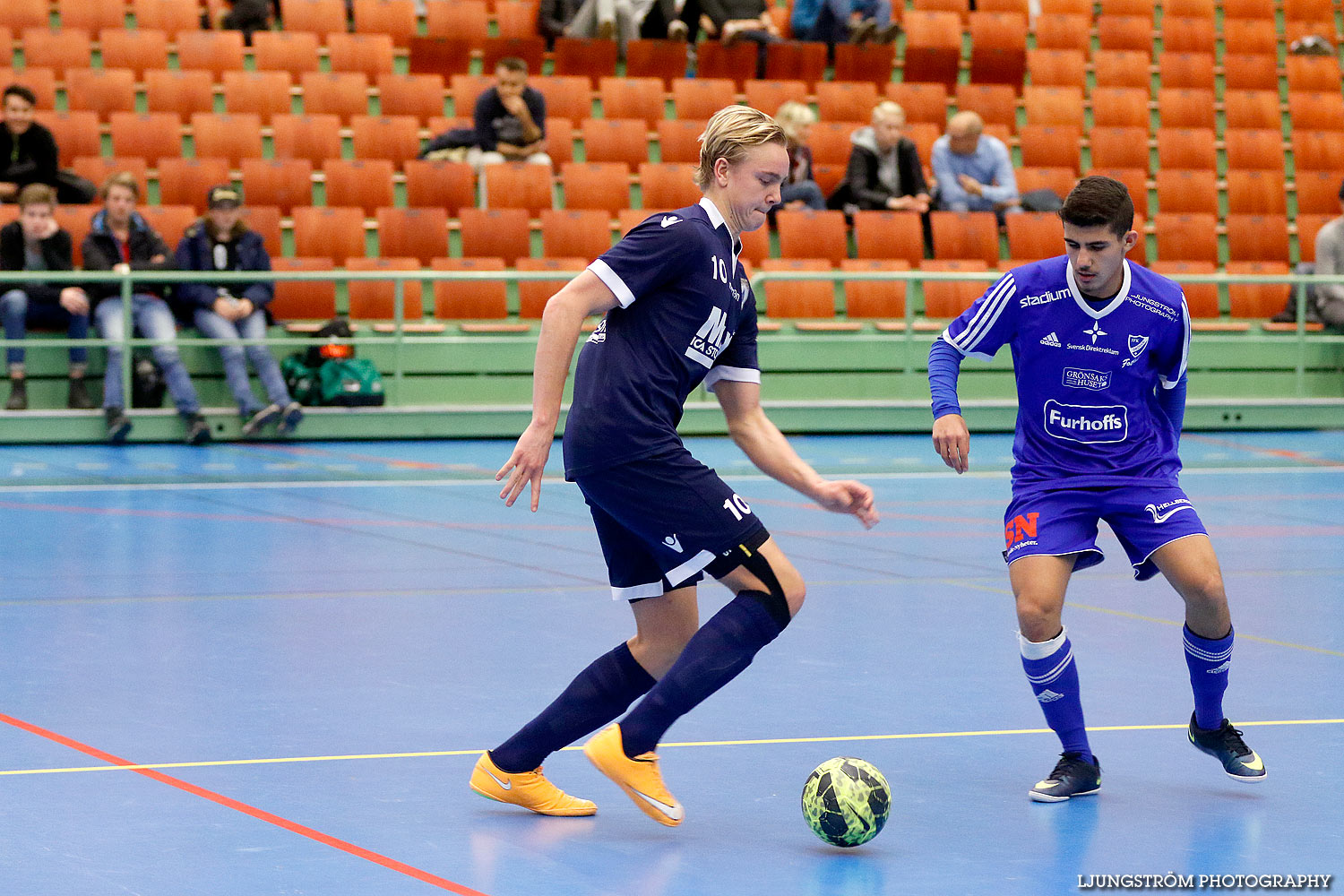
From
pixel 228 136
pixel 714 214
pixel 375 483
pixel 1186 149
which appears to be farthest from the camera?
pixel 1186 149

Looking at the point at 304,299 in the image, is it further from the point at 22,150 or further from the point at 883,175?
the point at 883,175

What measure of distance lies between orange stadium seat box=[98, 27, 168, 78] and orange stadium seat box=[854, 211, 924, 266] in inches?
253

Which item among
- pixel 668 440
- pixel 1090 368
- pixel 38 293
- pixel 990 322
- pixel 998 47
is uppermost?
pixel 998 47

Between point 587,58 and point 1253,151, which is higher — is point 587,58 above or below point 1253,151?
above

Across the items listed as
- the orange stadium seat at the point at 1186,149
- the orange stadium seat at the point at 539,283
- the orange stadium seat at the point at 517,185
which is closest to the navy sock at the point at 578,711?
the orange stadium seat at the point at 539,283

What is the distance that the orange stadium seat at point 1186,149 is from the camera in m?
16.7

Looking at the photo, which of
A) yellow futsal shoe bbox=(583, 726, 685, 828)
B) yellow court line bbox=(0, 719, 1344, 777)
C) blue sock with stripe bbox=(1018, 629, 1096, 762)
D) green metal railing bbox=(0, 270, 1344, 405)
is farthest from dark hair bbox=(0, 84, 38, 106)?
blue sock with stripe bbox=(1018, 629, 1096, 762)

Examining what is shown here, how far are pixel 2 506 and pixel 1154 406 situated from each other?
7001mm

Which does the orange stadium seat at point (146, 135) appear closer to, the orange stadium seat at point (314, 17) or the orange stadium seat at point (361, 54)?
the orange stadium seat at point (361, 54)

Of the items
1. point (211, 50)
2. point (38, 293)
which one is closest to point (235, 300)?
point (38, 293)

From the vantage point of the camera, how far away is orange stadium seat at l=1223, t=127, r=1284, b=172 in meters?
17.1

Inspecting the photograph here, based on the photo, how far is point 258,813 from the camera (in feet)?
13.0

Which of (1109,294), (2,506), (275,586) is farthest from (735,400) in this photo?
(2,506)

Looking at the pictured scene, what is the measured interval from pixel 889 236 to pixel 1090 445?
1020cm
